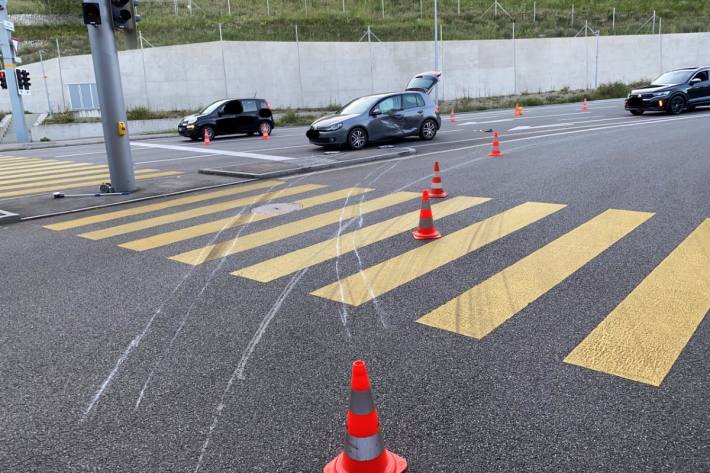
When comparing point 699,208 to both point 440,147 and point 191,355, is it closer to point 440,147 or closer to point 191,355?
point 191,355

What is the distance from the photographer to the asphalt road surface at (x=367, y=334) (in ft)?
10.2

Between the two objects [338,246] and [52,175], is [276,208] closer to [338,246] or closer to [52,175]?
[338,246]

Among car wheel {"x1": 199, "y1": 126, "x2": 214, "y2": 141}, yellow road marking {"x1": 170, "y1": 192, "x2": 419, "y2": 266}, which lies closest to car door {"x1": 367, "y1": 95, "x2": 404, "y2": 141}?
yellow road marking {"x1": 170, "y1": 192, "x2": 419, "y2": 266}

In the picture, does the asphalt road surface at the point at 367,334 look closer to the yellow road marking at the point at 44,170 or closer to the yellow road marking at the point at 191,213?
the yellow road marking at the point at 191,213

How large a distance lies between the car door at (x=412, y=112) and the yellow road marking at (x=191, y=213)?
7567 millimetres

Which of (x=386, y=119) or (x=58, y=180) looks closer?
(x=58, y=180)

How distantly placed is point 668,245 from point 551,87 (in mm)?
46967

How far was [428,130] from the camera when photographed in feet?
61.4

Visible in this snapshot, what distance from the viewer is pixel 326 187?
36.1 feet

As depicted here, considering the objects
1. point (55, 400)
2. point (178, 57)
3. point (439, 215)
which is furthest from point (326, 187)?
point (178, 57)

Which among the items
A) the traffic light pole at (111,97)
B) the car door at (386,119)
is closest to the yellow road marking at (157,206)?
the traffic light pole at (111,97)

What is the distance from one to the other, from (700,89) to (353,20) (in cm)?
3131

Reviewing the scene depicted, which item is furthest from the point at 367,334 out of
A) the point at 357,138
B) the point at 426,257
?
the point at 357,138

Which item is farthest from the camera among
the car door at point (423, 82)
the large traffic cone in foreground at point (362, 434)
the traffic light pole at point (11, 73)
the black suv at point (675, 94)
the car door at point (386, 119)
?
the car door at point (423, 82)
